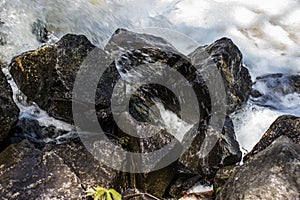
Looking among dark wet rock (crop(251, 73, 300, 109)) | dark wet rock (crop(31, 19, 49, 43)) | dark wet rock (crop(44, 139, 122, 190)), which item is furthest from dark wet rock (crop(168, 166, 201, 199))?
dark wet rock (crop(31, 19, 49, 43))

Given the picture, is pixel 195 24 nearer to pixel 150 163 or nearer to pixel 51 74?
pixel 51 74

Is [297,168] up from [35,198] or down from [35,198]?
up

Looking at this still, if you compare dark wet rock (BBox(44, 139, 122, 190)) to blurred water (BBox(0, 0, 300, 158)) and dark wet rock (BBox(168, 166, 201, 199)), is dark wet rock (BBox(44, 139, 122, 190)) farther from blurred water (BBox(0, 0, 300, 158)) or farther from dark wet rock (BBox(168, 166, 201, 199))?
blurred water (BBox(0, 0, 300, 158))

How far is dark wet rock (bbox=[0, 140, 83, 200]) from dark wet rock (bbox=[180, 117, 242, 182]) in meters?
1.45

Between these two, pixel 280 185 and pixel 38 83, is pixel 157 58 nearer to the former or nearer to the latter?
pixel 38 83

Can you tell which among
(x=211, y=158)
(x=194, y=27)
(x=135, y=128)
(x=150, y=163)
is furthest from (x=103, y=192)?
(x=194, y=27)

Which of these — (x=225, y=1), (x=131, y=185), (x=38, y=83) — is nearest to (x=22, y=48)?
(x=38, y=83)

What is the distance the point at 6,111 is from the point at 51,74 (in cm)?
69

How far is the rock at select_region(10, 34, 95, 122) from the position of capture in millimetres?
4281

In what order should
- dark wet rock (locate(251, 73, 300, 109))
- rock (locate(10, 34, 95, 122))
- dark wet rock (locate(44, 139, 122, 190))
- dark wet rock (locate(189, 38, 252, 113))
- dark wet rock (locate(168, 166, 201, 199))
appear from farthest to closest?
dark wet rock (locate(251, 73, 300, 109))
dark wet rock (locate(189, 38, 252, 113))
rock (locate(10, 34, 95, 122))
dark wet rock (locate(168, 166, 201, 199))
dark wet rock (locate(44, 139, 122, 190))

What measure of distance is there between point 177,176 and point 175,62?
1.56 meters

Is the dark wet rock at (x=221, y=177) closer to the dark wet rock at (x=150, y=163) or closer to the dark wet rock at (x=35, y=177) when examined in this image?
the dark wet rock at (x=150, y=163)

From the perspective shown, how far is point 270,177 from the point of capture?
2.70 m

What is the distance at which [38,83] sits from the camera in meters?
4.41
